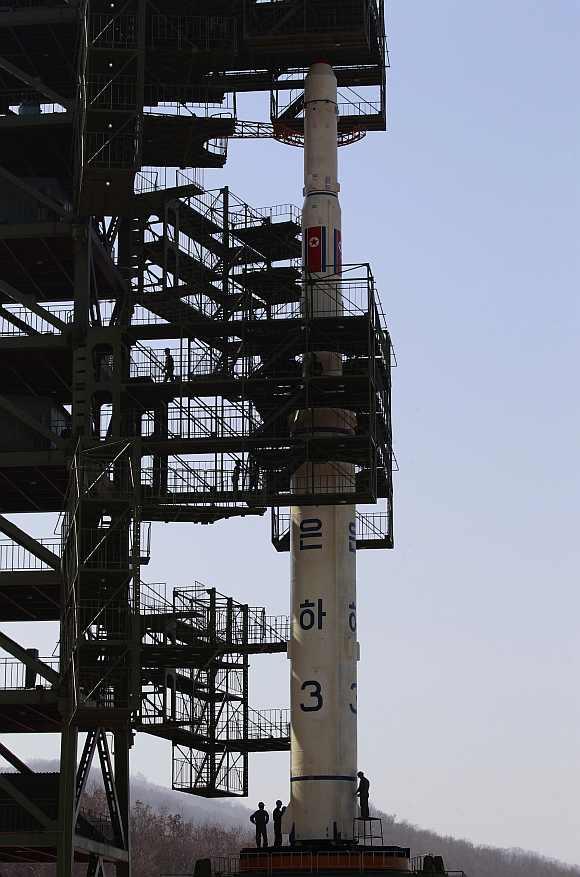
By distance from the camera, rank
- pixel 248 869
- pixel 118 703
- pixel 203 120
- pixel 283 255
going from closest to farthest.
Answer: pixel 248 869 < pixel 118 703 < pixel 203 120 < pixel 283 255

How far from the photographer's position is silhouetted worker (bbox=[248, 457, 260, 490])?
6081 centimetres

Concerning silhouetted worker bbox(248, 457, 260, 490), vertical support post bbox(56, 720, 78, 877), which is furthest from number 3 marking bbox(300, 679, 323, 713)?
vertical support post bbox(56, 720, 78, 877)

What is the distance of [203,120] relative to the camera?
212ft

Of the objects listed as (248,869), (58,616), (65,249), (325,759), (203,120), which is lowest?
(248,869)

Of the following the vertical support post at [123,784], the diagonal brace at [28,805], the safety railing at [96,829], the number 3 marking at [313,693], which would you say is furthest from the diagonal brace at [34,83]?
the safety railing at [96,829]

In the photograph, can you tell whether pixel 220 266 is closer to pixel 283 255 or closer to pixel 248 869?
pixel 283 255

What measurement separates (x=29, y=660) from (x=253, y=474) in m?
10.1

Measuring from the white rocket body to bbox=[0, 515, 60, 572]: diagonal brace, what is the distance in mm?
8567

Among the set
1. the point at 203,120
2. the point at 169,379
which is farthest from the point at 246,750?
the point at 203,120

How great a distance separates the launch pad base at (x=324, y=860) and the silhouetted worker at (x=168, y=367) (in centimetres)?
1731

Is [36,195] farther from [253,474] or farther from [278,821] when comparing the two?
[278,821]

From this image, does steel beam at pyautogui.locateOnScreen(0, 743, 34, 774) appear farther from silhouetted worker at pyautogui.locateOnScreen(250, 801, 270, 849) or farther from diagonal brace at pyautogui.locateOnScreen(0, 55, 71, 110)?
diagonal brace at pyautogui.locateOnScreen(0, 55, 71, 110)

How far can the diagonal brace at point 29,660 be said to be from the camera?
59656 millimetres

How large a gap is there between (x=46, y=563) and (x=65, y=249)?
1225 centimetres
